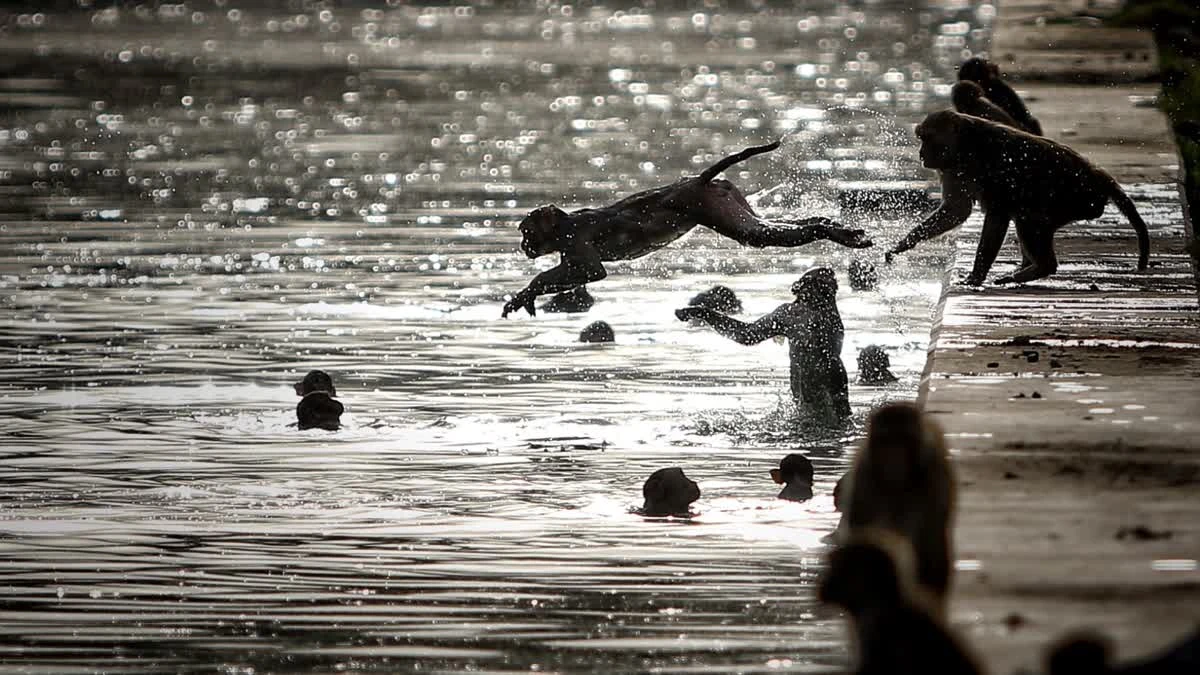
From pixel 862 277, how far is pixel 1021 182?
17.9 feet

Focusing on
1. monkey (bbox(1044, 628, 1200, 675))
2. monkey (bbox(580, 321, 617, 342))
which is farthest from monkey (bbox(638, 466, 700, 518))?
monkey (bbox(580, 321, 617, 342))

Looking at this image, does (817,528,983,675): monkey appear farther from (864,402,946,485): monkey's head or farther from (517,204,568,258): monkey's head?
(517,204,568,258): monkey's head

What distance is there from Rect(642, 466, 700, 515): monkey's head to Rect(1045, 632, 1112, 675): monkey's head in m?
6.56

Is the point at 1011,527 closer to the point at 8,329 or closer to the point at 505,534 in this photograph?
the point at 505,534

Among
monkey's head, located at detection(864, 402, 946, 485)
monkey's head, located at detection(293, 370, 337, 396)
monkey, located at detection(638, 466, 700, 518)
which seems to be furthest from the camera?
monkey's head, located at detection(293, 370, 337, 396)

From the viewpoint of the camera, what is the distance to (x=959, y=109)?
17.8 m

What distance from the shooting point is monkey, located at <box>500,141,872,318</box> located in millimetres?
16438

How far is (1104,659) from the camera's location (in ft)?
23.2

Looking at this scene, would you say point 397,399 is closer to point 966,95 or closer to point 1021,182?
point 966,95

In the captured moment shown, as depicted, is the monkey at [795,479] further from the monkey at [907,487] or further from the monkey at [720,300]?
the monkey at [720,300]

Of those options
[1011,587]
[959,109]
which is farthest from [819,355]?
[1011,587]

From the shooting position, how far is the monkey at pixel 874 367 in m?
18.0

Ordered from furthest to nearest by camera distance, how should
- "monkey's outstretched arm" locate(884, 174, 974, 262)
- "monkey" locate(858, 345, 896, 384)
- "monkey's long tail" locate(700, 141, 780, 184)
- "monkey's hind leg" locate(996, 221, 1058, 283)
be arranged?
"monkey" locate(858, 345, 896, 384) < "monkey's outstretched arm" locate(884, 174, 974, 262) < "monkey's hind leg" locate(996, 221, 1058, 283) < "monkey's long tail" locate(700, 141, 780, 184)

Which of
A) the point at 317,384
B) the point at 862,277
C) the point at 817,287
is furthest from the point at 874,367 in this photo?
the point at 317,384
